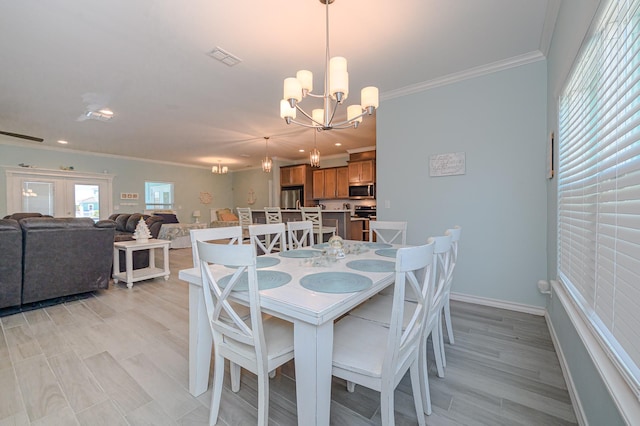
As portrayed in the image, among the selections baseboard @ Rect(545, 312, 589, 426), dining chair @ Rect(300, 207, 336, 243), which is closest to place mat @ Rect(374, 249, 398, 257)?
baseboard @ Rect(545, 312, 589, 426)

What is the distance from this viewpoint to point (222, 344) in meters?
1.31

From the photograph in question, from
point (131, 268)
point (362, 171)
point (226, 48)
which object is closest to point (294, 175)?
point (362, 171)

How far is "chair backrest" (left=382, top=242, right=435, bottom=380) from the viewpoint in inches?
38.5

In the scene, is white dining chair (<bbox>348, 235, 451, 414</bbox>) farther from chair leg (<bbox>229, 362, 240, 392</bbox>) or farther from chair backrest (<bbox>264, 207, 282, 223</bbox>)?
chair backrest (<bbox>264, 207, 282, 223</bbox>)

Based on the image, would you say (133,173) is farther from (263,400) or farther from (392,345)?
(392,345)

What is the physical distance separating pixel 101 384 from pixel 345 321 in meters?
1.54

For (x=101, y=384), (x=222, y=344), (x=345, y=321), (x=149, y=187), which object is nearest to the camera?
(x=222, y=344)

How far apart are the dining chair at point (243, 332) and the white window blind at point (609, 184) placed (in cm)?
122

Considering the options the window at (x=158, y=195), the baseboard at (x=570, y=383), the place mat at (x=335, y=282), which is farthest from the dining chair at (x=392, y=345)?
the window at (x=158, y=195)

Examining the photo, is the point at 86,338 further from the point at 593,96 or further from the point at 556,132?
the point at 556,132

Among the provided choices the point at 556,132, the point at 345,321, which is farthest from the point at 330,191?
the point at 345,321

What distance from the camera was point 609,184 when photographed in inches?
42.5

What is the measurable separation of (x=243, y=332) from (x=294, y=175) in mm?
6889

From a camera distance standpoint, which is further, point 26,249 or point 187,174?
point 187,174
